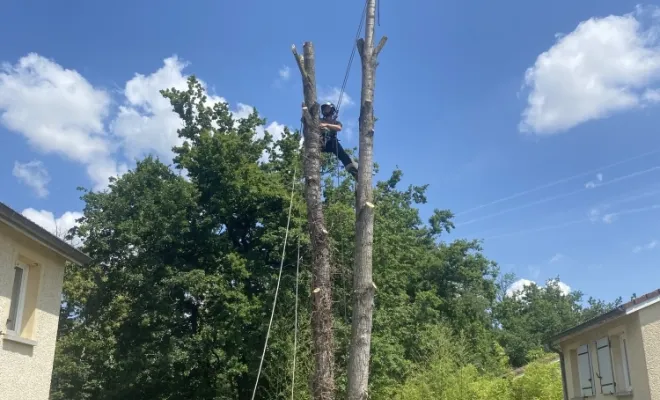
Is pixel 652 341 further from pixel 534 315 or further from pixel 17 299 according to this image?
pixel 534 315

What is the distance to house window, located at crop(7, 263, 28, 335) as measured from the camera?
8.67m

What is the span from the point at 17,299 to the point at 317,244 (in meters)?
4.61

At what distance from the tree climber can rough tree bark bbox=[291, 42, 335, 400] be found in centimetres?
24

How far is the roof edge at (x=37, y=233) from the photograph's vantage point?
7.78 m

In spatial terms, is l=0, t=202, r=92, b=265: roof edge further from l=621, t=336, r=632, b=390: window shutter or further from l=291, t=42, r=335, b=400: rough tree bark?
l=621, t=336, r=632, b=390: window shutter

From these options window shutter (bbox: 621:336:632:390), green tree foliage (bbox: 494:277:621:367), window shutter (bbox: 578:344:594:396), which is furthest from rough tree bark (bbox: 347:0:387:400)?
green tree foliage (bbox: 494:277:621:367)

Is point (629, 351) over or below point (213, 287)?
below

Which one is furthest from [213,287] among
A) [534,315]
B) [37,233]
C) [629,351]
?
[534,315]

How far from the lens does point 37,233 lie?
330 inches

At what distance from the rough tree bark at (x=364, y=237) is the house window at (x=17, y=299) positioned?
479cm

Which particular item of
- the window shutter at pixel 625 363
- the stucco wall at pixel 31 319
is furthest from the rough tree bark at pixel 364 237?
the window shutter at pixel 625 363

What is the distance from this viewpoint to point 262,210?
1988 cm

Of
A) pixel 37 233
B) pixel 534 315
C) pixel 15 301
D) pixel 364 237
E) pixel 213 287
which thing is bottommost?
pixel 15 301

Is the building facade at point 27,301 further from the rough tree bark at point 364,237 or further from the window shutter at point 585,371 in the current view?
the window shutter at point 585,371
